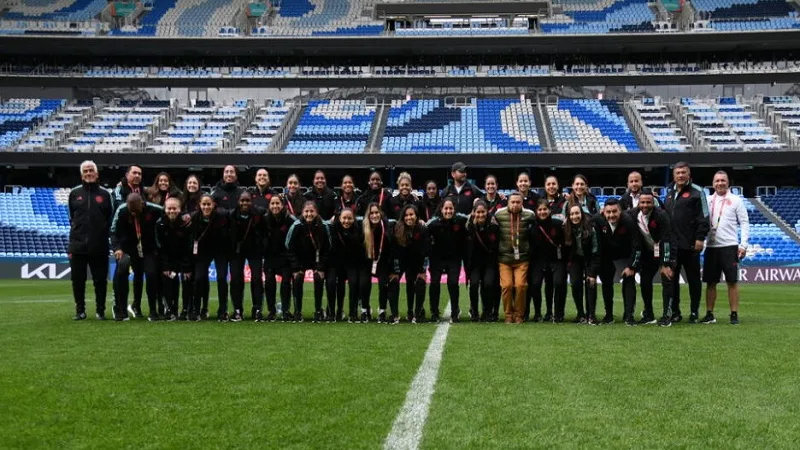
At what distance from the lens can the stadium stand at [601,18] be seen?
129 ft

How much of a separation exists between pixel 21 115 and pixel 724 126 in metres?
34.6

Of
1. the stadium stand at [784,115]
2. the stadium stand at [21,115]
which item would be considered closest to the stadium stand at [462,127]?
the stadium stand at [784,115]

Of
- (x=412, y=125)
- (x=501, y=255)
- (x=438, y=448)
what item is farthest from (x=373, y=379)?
(x=412, y=125)

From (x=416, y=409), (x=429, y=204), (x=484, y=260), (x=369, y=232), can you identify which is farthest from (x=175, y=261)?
(x=416, y=409)

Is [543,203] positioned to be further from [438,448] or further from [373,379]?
[438,448]

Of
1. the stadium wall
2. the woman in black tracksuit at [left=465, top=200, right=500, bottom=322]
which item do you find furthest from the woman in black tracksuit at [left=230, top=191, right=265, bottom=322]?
the stadium wall

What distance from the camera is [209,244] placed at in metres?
9.94

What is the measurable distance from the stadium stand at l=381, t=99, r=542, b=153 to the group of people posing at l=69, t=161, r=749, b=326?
80.5 feet

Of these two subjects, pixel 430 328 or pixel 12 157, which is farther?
pixel 12 157

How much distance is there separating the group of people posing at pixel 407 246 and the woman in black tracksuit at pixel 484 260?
0.02 metres

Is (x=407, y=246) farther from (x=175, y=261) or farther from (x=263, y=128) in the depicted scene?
(x=263, y=128)

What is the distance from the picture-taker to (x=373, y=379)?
5406 millimetres

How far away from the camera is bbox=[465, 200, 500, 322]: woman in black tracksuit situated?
32.3ft

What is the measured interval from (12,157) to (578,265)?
32.3m
